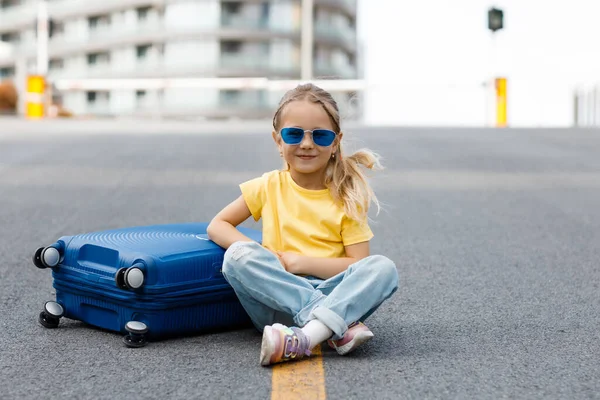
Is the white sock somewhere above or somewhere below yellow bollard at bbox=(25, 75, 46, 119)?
below

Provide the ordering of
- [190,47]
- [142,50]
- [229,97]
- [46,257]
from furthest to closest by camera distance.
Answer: [142,50], [190,47], [229,97], [46,257]

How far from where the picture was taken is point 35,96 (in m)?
26.9

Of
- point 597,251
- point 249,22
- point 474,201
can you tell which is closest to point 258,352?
point 597,251

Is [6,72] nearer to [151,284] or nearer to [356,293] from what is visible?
[151,284]

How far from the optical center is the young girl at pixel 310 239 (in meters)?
3.82

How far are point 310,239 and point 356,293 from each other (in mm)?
421

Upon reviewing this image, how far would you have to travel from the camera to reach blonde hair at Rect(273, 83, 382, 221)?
4.11 metres

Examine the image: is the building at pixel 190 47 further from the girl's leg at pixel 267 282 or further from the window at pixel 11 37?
the girl's leg at pixel 267 282

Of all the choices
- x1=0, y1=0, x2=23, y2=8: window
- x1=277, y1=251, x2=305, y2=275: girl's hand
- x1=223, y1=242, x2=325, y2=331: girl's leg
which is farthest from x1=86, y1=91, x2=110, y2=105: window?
x1=223, y1=242, x2=325, y2=331: girl's leg

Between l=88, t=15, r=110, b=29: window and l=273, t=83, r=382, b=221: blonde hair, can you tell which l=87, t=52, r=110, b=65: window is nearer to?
l=88, t=15, r=110, b=29: window

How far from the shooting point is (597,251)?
666cm

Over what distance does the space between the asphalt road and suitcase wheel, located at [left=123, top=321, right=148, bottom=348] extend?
59 mm

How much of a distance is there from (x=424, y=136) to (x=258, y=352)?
13749 mm

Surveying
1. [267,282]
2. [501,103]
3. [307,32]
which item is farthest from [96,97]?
[267,282]
